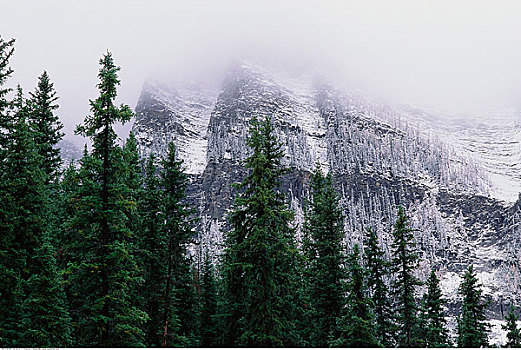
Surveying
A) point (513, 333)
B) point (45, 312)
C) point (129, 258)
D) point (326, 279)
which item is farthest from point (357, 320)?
point (513, 333)

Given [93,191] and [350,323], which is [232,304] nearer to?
[350,323]

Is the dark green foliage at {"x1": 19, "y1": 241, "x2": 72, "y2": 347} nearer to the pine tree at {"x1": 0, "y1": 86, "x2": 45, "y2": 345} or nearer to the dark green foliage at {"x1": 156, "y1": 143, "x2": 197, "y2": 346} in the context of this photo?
the pine tree at {"x1": 0, "y1": 86, "x2": 45, "y2": 345}

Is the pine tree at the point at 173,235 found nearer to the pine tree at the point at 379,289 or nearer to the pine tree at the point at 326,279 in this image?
the pine tree at the point at 326,279

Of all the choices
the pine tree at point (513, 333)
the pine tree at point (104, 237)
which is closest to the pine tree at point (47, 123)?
the pine tree at point (104, 237)

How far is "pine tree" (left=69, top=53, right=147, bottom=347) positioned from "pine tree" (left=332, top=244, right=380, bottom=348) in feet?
27.5

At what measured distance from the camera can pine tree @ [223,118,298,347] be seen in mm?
16453

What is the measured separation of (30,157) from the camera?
18.2 m

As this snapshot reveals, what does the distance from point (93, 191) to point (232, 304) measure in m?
7.90

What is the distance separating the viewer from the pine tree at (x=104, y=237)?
14.7 metres

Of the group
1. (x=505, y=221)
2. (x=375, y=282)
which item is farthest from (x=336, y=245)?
(x=505, y=221)

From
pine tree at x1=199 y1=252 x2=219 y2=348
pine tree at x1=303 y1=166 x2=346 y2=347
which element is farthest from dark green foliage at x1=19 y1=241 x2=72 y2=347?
pine tree at x1=199 y1=252 x2=219 y2=348

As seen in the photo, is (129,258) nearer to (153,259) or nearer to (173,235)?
(173,235)

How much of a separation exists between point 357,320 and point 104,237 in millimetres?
10670

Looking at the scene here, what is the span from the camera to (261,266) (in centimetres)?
1677
